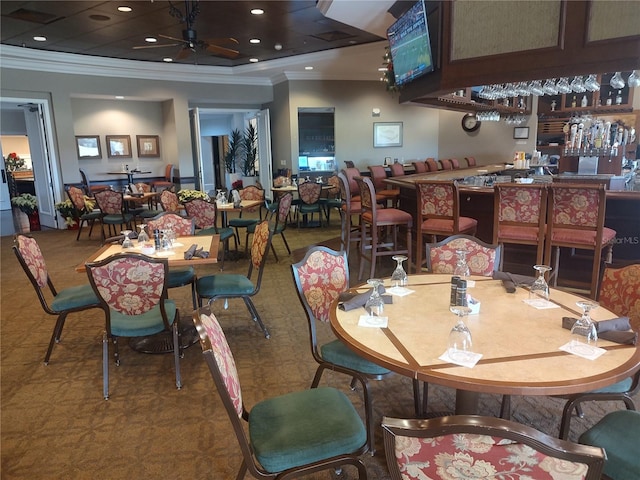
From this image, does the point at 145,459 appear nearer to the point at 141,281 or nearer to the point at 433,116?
the point at 141,281

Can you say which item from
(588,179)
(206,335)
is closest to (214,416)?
(206,335)

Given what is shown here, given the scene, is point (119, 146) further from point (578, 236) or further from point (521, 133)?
point (578, 236)

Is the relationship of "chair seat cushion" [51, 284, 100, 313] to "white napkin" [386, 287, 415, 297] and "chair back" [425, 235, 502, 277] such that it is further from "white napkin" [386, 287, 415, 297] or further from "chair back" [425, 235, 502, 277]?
"chair back" [425, 235, 502, 277]

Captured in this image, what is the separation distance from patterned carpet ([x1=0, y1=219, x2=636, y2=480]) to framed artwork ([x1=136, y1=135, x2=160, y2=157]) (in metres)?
7.68

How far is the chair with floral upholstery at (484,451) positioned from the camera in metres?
0.91

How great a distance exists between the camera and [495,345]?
1670mm

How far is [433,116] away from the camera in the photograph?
448 inches

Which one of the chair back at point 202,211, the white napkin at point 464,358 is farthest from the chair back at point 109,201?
the white napkin at point 464,358

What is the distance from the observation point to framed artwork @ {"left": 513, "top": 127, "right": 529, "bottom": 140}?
10695 mm

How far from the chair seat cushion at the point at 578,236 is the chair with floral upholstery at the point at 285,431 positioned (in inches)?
Answer: 112

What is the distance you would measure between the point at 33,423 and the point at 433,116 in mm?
10877

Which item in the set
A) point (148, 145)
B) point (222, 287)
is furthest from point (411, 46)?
point (148, 145)

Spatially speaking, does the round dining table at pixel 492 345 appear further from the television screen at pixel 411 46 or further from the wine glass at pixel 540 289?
the television screen at pixel 411 46

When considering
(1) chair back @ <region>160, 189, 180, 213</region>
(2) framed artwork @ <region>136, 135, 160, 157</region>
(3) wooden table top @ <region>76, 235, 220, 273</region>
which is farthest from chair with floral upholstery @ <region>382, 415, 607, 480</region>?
(2) framed artwork @ <region>136, 135, 160, 157</region>
